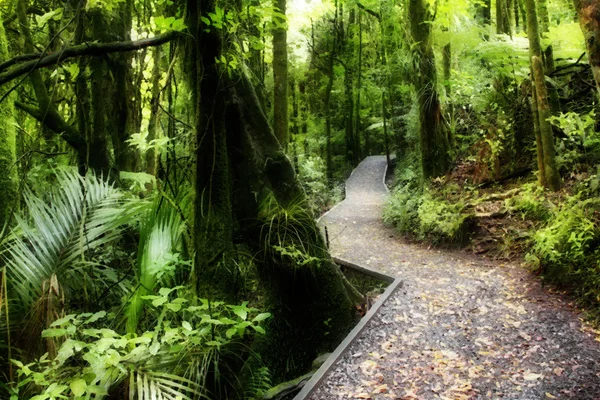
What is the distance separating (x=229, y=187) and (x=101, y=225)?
1300mm

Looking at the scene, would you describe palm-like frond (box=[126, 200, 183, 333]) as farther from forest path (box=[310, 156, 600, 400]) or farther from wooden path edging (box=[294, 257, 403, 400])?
forest path (box=[310, 156, 600, 400])

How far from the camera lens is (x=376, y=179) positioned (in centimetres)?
2250

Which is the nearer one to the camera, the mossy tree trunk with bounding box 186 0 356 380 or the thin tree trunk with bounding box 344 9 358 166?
the mossy tree trunk with bounding box 186 0 356 380

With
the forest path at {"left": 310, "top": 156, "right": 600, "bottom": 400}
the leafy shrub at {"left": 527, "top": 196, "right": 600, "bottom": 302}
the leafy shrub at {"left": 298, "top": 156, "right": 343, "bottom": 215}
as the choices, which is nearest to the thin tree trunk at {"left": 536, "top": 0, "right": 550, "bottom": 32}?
the leafy shrub at {"left": 527, "top": 196, "right": 600, "bottom": 302}

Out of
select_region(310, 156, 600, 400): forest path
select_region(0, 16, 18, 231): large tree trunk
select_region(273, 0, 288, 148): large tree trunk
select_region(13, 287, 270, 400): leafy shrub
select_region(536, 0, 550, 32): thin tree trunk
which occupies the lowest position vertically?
select_region(310, 156, 600, 400): forest path

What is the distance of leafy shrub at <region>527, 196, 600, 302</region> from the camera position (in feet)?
16.9

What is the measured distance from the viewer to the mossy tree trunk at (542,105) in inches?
282

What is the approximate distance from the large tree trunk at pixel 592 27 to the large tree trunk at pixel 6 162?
4631mm

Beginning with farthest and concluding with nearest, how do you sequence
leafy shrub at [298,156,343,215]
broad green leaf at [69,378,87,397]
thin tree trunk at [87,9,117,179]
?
leafy shrub at [298,156,343,215] < thin tree trunk at [87,9,117,179] < broad green leaf at [69,378,87,397]

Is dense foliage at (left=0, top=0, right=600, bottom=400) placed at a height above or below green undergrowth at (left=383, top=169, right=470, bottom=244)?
above

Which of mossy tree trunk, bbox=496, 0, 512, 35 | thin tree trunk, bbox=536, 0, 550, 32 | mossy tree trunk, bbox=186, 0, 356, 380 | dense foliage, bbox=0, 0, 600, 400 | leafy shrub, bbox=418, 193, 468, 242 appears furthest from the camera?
mossy tree trunk, bbox=496, 0, 512, 35

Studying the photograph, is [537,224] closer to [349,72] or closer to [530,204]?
[530,204]

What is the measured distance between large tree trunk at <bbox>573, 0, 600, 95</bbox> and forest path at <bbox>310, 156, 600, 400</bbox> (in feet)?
8.93

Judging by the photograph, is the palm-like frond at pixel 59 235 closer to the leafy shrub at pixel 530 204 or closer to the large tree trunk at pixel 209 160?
the large tree trunk at pixel 209 160
